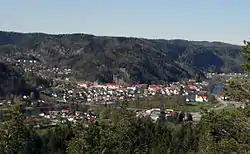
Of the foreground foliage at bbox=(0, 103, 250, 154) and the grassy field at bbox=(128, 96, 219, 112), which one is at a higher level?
the foreground foliage at bbox=(0, 103, 250, 154)

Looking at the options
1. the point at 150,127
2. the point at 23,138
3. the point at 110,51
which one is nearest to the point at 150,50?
the point at 110,51

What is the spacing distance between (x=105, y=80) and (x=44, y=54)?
62895mm

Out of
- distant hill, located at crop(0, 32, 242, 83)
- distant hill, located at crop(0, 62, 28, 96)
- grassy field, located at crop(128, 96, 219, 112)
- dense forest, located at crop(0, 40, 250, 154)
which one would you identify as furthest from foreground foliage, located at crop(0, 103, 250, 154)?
distant hill, located at crop(0, 32, 242, 83)

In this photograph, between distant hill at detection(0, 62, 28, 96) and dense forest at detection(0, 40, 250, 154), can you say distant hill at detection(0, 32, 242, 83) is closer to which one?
distant hill at detection(0, 62, 28, 96)

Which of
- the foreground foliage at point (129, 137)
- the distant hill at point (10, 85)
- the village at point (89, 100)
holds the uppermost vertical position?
the foreground foliage at point (129, 137)

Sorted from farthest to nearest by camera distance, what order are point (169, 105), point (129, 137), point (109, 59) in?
1. point (109, 59)
2. point (169, 105)
3. point (129, 137)

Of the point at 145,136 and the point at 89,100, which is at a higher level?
the point at 145,136

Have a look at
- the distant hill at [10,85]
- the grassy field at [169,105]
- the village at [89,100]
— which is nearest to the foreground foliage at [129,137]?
the village at [89,100]

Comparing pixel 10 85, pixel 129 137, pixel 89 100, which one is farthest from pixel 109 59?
pixel 129 137

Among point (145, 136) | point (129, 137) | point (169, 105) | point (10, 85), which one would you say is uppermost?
point (129, 137)

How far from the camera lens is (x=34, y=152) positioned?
946 inches

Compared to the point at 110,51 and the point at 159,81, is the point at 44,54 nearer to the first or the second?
the point at 110,51

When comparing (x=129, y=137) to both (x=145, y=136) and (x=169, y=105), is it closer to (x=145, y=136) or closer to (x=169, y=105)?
(x=145, y=136)

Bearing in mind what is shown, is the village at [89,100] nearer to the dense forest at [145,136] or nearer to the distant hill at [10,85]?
the distant hill at [10,85]
